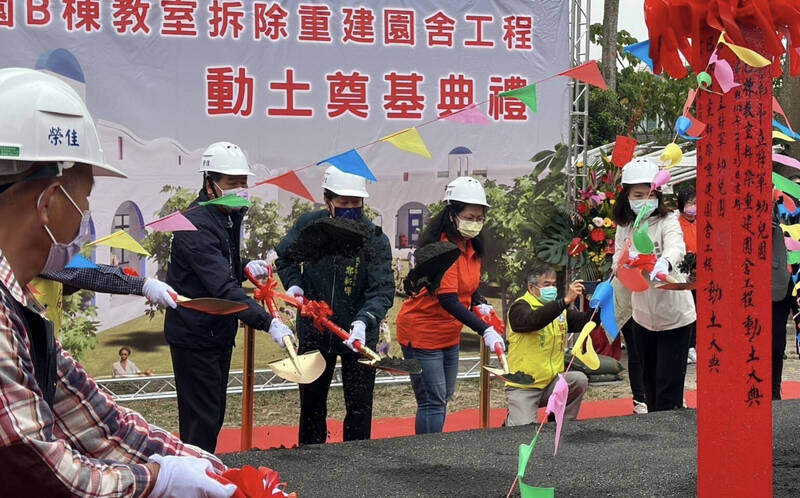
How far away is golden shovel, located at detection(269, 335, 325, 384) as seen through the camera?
4207 millimetres

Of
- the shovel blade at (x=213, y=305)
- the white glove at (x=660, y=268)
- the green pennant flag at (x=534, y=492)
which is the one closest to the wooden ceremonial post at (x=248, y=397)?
the shovel blade at (x=213, y=305)

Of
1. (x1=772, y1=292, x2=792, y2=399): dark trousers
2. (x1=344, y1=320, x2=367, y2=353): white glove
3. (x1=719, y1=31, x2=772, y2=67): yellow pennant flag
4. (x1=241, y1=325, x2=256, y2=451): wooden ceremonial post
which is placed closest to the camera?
(x1=719, y1=31, x2=772, y2=67): yellow pennant flag

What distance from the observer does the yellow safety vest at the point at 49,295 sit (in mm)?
3859

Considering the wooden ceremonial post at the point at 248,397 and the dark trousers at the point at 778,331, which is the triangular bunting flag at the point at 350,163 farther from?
the dark trousers at the point at 778,331

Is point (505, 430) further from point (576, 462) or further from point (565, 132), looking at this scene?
point (565, 132)

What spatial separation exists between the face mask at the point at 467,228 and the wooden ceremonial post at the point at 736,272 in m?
1.90

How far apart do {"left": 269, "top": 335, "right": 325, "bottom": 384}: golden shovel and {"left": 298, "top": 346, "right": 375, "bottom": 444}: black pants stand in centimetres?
16

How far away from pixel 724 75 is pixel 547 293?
2.23m

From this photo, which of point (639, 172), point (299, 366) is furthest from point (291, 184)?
point (639, 172)

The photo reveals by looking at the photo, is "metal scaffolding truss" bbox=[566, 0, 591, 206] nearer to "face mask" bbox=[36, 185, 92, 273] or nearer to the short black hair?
the short black hair

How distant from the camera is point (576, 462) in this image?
13.0ft

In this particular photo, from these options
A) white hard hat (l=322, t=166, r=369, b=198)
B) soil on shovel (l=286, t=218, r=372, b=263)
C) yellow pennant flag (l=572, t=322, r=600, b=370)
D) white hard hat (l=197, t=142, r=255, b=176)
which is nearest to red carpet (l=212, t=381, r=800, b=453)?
soil on shovel (l=286, t=218, r=372, b=263)

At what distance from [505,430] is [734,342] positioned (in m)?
1.77

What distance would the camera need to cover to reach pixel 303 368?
4316 mm
